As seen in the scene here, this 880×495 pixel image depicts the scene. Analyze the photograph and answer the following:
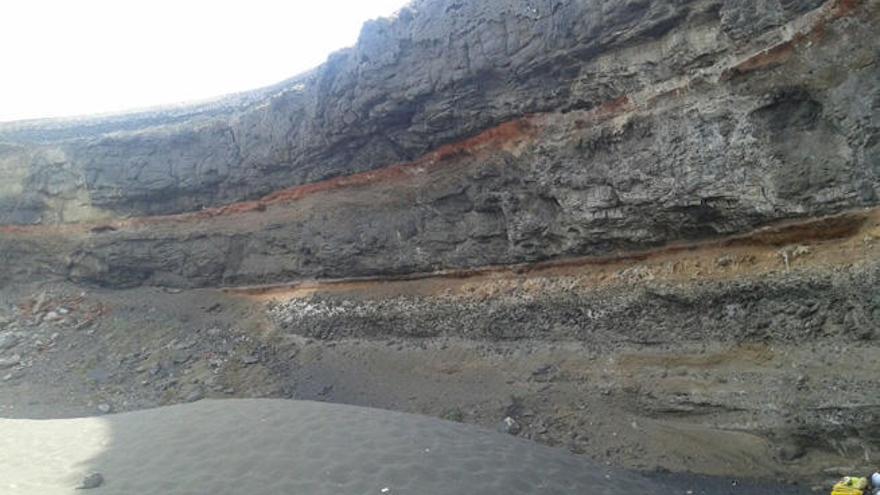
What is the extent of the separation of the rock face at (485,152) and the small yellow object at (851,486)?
2.63 m

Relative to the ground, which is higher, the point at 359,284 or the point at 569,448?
the point at 359,284

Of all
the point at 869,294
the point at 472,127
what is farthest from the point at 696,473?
the point at 472,127

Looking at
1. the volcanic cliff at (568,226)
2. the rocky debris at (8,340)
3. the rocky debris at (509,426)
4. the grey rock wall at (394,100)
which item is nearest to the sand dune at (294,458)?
the rocky debris at (509,426)

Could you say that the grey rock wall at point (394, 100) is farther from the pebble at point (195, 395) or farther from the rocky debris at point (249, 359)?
the pebble at point (195, 395)

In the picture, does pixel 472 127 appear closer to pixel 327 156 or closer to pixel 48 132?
pixel 327 156

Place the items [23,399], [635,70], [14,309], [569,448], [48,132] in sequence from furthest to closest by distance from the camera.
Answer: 1. [48,132]
2. [14,309]
3. [23,399]
4. [635,70]
5. [569,448]

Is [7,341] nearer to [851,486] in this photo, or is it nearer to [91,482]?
[91,482]

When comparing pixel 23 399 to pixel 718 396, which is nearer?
pixel 718 396

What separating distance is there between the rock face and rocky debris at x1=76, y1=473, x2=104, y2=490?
5.82 m

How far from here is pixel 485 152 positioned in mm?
9492

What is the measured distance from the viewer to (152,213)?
45.4 ft

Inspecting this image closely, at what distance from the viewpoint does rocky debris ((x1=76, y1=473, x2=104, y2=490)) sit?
498 centimetres

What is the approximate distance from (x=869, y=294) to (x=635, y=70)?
3.59 meters

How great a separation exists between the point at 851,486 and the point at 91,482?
6.08 m
